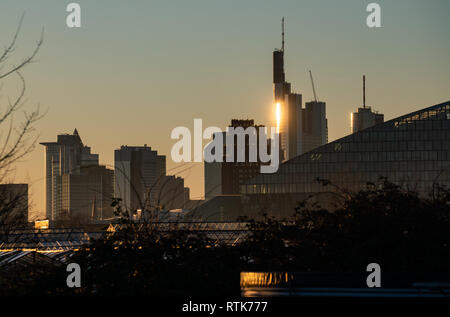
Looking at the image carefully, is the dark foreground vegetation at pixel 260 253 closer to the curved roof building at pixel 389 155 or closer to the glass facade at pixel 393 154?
the curved roof building at pixel 389 155

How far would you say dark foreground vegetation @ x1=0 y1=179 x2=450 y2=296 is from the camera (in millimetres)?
13766

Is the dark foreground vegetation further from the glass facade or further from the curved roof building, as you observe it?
the glass facade

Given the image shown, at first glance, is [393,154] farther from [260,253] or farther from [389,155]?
[260,253]

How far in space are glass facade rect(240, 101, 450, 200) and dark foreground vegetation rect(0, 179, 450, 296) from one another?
74.2 metres

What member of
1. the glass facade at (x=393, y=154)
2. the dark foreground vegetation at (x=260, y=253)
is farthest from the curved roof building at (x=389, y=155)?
the dark foreground vegetation at (x=260, y=253)

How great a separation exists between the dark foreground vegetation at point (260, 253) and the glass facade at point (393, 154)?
74192 millimetres

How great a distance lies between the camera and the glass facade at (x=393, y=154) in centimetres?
9144

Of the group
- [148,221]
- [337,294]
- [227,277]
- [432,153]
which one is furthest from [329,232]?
[432,153]

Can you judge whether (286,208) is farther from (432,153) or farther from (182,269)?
(182,269)

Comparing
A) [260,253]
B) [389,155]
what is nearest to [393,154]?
[389,155]

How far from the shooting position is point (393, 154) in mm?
92688

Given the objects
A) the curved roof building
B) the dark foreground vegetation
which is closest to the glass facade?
the curved roof building

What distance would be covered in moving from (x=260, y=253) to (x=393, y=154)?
79475 mm
